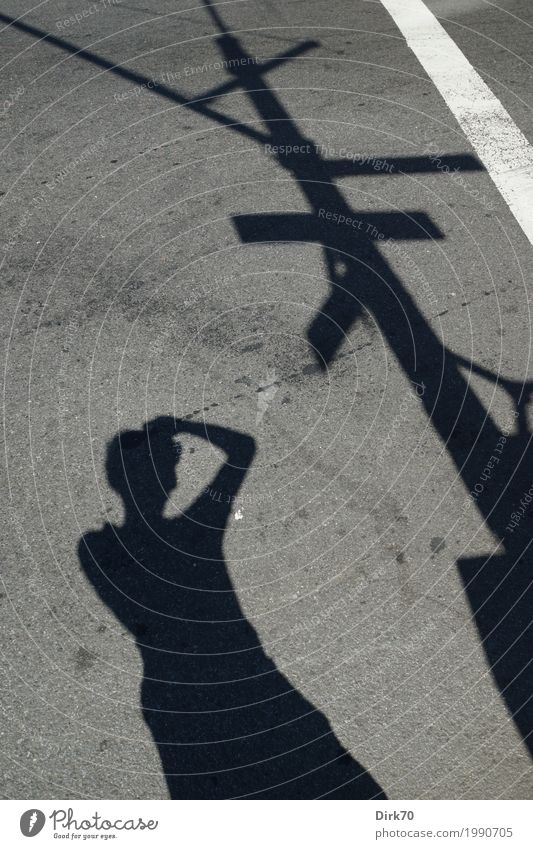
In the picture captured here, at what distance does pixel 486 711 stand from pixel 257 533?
1.69 meters

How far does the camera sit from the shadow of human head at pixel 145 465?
228 inches

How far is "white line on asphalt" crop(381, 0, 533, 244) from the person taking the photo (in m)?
7.83

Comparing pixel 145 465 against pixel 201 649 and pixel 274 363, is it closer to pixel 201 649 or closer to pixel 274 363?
pixel 274 363

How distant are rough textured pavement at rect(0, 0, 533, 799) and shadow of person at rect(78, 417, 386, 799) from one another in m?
0.07

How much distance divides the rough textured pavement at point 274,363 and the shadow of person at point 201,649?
0.07m

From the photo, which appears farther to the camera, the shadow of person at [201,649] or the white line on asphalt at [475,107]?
the white line on asphalt at [475,107]

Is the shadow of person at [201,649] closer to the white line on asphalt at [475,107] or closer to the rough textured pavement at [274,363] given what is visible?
the rough textured pavement at [274,363]

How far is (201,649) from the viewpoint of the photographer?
202 inches

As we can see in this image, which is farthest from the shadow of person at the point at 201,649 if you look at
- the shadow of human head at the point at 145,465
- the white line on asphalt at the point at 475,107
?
the white line on asphalt at the point at 475,107

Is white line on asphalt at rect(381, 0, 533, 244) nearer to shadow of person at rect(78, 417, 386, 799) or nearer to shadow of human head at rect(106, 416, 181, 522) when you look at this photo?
shadow of human head at rect(106, 416, 181, 522)

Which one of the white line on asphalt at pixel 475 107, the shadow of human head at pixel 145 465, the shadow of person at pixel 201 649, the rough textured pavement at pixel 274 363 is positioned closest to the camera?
the shadow of person at pixel 201 649

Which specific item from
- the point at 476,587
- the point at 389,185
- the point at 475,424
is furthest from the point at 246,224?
the point at 476,587

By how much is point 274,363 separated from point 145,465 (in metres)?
1.24

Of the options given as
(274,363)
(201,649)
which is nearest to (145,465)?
(274,363)
